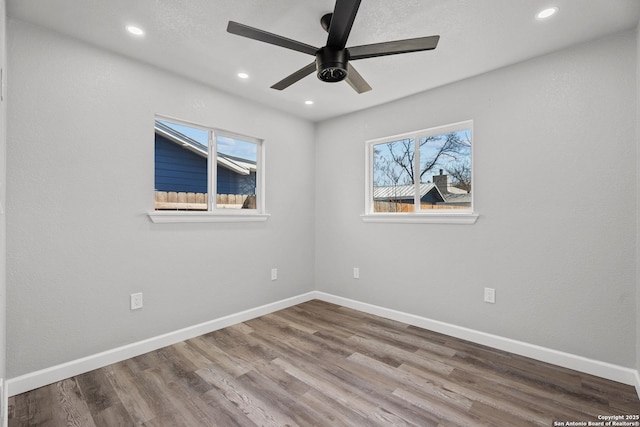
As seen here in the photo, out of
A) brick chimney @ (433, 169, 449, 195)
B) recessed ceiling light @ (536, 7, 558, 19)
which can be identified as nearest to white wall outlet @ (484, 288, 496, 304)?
brick chimney @ (433, 169, 449, 195)

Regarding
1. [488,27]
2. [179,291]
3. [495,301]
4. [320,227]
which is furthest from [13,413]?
[488,27]

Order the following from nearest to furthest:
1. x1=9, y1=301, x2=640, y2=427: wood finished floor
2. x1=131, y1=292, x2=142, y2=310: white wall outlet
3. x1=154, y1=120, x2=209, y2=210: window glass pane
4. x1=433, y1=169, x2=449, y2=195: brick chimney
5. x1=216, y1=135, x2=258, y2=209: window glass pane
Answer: x1=9, y1=301, x2=640, y2=427: wood finished floor
x1=131, y1=292, x2=142, y2=310: white wall outlet
x1=154, y1=120, x2=209, y2=210: window glass pane
x1=433, y1=169, x2=449, y2=195: brick chimney
x1=216, y1=135, x2=258, y2=209: window glass pane

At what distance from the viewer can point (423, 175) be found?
326 centimetres

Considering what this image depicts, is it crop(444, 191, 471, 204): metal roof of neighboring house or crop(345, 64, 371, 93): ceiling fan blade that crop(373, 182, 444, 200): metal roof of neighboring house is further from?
crop(345, 64, 371, 93): ceiling fan blade

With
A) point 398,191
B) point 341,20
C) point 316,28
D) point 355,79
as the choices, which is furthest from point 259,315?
point 341,20

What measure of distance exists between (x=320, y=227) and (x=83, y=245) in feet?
8.35

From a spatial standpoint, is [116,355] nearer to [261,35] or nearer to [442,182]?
[261,35]

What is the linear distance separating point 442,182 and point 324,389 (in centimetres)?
220

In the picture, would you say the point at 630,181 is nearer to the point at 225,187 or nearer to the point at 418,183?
the point at 418,183

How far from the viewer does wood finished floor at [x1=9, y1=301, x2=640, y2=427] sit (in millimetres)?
1770

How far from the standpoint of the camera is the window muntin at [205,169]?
9.13 ft

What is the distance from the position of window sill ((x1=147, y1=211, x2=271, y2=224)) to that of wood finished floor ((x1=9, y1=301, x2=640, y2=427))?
1.12m

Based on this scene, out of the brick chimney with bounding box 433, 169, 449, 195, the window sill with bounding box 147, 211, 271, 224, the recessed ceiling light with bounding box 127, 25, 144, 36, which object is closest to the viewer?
the recessed ceiling light with bounding box 127, 25, 144, 36

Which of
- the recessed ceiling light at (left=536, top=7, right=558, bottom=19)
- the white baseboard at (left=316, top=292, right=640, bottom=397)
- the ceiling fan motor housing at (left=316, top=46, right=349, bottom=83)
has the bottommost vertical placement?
the white baseboard at (left=316, top=292, right=640, bottom=397)
